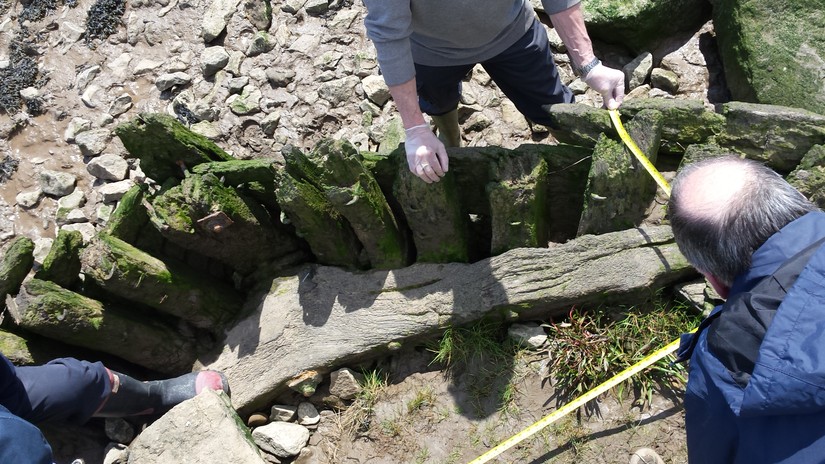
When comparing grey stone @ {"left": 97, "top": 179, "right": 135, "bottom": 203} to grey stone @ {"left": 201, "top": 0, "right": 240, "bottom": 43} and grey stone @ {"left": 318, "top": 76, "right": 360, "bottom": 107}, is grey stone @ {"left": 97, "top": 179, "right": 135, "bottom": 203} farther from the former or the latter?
grey stone @ {"left": 318, "top": 76, "right": 360, "bottom": 107}

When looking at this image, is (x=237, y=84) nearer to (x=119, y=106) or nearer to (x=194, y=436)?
(x=119, y=106)

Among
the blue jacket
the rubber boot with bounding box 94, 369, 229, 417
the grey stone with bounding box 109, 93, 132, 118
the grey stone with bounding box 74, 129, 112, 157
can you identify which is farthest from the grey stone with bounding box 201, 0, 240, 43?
the blue jacket

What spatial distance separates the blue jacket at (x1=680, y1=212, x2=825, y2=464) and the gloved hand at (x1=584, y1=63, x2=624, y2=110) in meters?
1.80

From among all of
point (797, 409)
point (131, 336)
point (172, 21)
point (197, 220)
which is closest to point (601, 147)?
point (797, 409)

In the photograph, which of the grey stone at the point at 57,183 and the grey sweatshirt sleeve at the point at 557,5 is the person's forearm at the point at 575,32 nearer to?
the grey sweatshirt sleeve at the point at 557,5

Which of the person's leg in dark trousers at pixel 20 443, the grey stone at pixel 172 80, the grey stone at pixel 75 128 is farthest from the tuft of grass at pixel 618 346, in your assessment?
the grey stone at pixel 75 128

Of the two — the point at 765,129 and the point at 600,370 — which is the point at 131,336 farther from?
the point at 765,129

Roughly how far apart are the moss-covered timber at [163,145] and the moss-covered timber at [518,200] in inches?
71.1

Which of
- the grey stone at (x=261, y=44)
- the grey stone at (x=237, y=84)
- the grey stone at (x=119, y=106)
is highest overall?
the grey stone at (x=261, y=44)

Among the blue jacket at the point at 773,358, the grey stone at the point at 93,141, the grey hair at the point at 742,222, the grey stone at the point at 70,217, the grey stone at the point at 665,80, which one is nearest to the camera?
the blue jacket at the point at 773,358

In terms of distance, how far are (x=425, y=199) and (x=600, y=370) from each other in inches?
54.7

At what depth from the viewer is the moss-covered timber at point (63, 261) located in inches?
155

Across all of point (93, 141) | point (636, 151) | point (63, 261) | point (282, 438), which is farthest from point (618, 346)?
point (93, 141)

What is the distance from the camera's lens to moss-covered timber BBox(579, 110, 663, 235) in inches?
136
